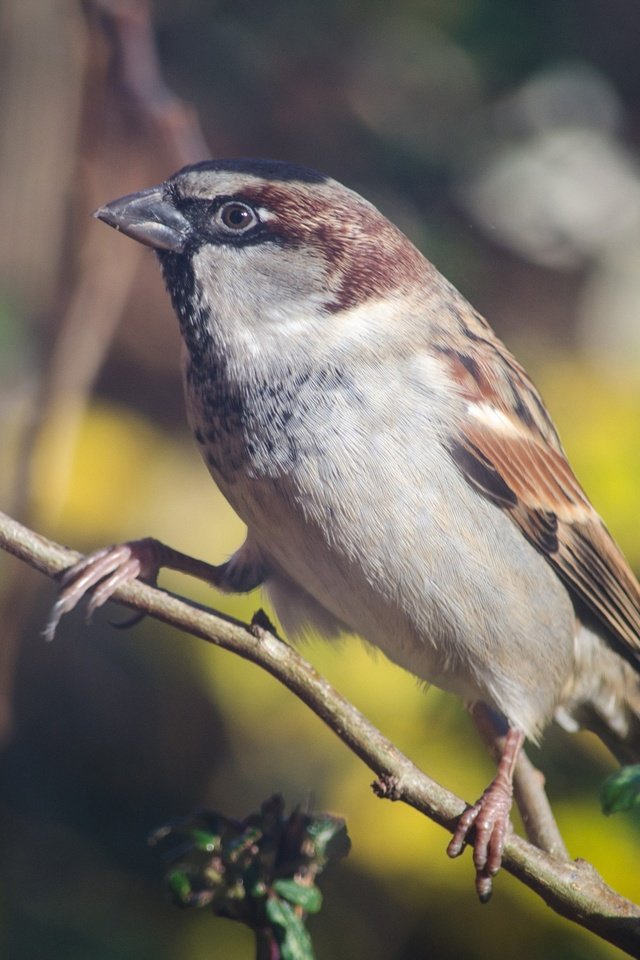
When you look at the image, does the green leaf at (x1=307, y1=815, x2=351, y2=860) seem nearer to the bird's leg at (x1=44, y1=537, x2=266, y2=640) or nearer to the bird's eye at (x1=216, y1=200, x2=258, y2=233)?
the bird's leg at (x1=44, y1=537, x2=266, y2=640)

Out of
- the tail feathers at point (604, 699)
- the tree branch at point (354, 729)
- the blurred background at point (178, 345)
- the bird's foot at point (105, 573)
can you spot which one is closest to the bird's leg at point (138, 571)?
the bird's foot at point (105, 573)

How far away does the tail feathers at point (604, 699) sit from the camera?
122 centimetres

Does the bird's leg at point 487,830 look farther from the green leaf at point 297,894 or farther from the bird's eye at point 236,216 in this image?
the bird's eye at point 236,216

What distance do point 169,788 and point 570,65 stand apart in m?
1.23

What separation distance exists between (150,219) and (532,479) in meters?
0.49

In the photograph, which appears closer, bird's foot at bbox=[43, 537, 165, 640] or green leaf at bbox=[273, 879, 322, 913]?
green leaf at bbox=[273, 879, 322, 913]

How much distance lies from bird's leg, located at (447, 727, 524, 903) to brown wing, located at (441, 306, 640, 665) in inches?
9.3

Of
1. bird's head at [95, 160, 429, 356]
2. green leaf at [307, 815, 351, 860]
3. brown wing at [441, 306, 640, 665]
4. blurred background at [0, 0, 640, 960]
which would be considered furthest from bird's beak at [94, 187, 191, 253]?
green leaf at [307, 815, 351, 860]

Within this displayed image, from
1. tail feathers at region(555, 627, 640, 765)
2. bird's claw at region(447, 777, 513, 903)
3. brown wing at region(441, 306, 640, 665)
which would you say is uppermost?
brown wing at region(441, 306, 640, 665)

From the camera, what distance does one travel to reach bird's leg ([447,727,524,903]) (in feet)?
3.33

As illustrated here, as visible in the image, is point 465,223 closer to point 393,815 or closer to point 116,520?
point 116,520

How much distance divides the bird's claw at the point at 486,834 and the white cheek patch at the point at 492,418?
368mm

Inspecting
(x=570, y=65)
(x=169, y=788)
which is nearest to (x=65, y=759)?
(x=169, y=788)

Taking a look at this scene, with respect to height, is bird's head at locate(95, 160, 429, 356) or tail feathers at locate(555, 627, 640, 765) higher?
bird's head at locate(95, 160, 429, 356)
